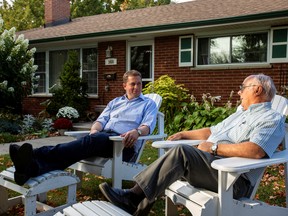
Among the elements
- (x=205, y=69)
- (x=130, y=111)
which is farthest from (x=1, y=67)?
(x=130, y=111)

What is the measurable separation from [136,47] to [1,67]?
3692 millimetres

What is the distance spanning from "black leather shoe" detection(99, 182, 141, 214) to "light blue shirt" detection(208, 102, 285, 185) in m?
0.82

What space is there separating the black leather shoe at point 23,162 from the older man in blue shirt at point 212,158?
65cm

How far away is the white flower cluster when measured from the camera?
8938 millimetres

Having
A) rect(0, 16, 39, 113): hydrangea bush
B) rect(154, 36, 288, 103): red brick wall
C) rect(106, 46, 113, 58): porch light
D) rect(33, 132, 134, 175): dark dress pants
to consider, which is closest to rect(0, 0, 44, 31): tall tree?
rect(106, 46, 113, 58): porch light

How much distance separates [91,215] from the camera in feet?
6.54

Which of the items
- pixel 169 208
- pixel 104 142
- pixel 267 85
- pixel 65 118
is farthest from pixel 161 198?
pixel 65 118

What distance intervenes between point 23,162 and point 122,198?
824mm

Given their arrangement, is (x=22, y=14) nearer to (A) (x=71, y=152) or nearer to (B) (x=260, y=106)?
(A) (x=71, y=152)

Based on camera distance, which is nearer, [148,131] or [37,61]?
[148,131]

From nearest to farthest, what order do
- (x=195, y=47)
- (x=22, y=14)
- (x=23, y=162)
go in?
(x=23, y=162)
(x=195, y=47)
(x=22, y=14)

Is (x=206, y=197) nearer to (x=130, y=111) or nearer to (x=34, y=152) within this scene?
(x=34, y=152)

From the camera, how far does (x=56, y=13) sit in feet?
45.9

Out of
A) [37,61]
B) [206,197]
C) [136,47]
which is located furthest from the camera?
[37,61]
